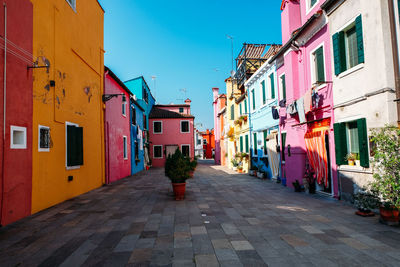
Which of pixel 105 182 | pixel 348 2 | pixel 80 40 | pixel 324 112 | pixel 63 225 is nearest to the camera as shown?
pixel 63 225

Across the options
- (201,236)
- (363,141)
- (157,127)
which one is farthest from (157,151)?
(201,236)

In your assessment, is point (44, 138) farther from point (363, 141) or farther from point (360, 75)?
point (360, 75)

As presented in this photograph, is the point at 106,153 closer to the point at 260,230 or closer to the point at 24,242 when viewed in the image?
the point at 24,242

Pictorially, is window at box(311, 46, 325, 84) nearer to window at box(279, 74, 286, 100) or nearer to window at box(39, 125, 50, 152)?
window at box(279, 74, 286, 100)

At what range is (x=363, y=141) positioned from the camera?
6559 mm

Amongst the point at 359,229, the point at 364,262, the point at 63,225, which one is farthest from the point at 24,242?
the point at 359,229

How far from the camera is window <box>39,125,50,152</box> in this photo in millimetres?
6957

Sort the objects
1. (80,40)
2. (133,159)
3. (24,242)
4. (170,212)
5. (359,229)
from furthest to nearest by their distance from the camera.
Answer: (133,159), (80,40), (170,212), (359,229), (24,242)

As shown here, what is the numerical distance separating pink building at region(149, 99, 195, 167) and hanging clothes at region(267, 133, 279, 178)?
16.0 meters

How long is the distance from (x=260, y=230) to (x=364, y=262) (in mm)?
1830

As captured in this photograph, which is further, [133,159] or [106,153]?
[133,159]

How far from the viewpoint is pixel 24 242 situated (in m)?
4.51

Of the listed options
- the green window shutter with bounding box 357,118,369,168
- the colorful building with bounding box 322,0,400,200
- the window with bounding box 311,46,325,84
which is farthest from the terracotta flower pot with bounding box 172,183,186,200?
the window with bounding box 311,46,325,84

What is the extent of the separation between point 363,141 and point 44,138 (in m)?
8.59
